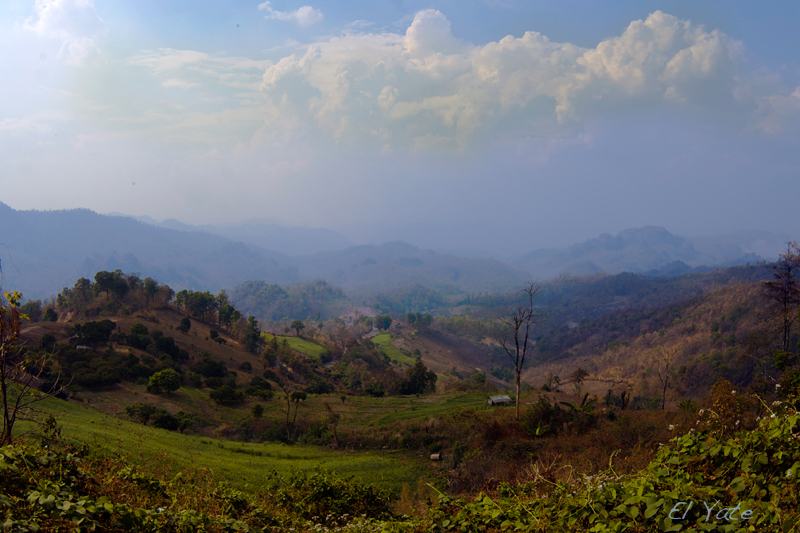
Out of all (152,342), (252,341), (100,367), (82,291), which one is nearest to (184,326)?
(152,342)

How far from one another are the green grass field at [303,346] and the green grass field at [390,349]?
18.4 meters

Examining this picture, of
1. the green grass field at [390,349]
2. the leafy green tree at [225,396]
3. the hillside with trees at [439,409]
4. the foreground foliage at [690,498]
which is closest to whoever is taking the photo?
the foreground foliage at [690,498]

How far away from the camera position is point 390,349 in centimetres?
9625

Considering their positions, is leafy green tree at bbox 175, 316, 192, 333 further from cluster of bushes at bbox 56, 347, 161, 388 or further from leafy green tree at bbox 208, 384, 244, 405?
leafy green tree at bbox 208, 384, 244, 405

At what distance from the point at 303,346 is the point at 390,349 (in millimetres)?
27257

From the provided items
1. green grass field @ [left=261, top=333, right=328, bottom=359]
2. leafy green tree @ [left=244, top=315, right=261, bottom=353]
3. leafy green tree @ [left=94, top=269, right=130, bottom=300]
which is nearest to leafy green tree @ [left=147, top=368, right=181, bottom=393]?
leafy green tree @ [left=244, top=315, right=261, bottom=353]

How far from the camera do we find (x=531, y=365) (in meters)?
104

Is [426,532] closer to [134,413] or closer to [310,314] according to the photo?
[134,413]

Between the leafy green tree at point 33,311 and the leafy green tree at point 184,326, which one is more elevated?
the leafy green tree at point 33,311

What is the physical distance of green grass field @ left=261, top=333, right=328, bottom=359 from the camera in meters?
70.8

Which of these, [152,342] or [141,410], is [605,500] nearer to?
[141,410]

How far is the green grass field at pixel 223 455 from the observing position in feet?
42.2

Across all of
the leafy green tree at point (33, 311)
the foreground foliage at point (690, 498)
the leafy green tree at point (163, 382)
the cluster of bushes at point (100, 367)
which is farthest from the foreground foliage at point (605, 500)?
the leafy green tree at point (33, 311)

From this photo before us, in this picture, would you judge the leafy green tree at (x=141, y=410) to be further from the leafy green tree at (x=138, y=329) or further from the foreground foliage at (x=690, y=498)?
the foreground foliage at (x=690, y=498)
